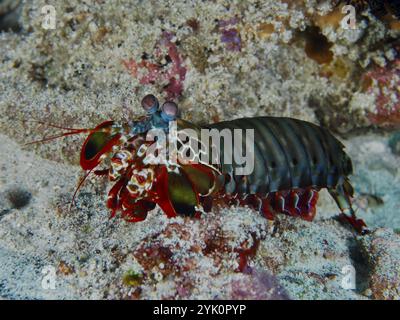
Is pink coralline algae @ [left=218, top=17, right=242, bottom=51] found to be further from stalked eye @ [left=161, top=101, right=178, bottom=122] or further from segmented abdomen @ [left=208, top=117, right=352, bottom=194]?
stalked eye @ [left=161, top=101, right=178, bottom=122]

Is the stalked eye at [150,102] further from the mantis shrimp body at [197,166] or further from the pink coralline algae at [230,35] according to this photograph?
the pink coralline algae at [230,35]

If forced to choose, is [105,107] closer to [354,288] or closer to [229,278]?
[229,278]

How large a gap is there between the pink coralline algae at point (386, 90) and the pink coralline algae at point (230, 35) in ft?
5.35

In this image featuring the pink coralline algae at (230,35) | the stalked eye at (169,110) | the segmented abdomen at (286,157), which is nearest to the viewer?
the stalked eye at (169,110)

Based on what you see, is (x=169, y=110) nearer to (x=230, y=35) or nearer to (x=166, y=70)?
(x=166, y=70)

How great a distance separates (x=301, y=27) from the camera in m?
4.41

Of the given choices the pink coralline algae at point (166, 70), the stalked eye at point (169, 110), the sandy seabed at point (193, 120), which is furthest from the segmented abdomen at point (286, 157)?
the pink coralline algae at point (166, 70)

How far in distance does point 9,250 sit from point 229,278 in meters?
1.73

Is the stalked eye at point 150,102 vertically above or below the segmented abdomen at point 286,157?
above

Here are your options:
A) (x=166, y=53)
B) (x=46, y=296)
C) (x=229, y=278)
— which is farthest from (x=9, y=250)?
(x=166, y=53)

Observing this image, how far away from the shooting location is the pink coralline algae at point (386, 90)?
178 inches

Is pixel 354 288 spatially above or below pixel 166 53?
below

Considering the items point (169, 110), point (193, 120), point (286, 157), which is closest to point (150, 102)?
point (169, 110)

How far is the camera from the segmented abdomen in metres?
3.59
